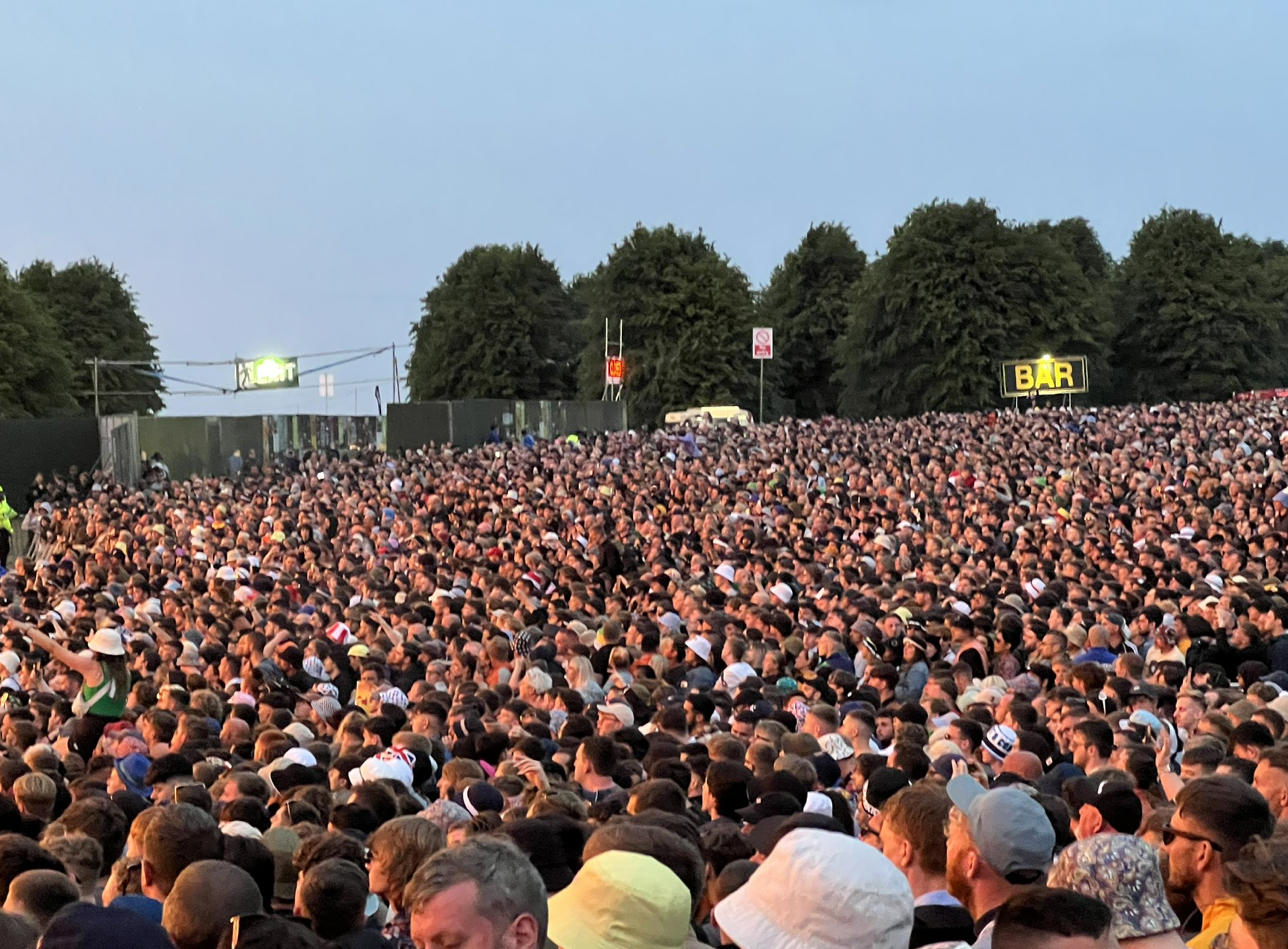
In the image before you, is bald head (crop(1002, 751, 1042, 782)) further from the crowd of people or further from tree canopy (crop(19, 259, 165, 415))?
tree canopy (crop(19, 259, 165, 415))

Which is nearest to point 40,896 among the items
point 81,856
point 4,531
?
point 81,856

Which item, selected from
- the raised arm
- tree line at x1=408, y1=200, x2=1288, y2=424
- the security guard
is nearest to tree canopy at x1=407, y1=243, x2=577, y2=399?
tree line at x1=408, y1=200, x2=1288, y2=424

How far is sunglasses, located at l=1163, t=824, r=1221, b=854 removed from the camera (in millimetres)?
5242

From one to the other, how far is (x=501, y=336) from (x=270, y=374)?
27.0m

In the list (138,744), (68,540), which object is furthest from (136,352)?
(138,744)

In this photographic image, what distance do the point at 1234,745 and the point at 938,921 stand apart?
381 centimetres

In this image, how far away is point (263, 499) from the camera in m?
32.0

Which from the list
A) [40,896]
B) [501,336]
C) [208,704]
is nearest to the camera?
[40,896]

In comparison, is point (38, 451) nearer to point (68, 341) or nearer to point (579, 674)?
point (579, 674)

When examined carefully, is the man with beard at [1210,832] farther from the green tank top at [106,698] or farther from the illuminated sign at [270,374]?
the illuminated sign at [270,374]

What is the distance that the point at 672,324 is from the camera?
7944cm

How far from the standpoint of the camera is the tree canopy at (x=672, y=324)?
255ft

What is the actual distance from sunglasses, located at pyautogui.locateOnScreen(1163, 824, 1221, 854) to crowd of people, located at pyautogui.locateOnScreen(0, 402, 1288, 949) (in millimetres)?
20

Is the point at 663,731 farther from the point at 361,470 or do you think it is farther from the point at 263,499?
the point at 361,470
